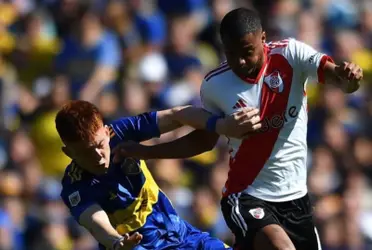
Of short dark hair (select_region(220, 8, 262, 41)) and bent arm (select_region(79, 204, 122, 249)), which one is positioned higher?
short dark hair (select_region(220, 8, 262, 41))

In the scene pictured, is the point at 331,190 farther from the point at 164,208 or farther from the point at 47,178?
the point at 164,208

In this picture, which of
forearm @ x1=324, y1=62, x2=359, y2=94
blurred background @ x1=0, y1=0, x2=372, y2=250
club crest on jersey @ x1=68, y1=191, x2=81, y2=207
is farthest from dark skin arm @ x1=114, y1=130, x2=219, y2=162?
blurred background @ x1=0, y1=0, x2=372, y2=250

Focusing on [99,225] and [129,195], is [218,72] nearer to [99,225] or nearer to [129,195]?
[129,195]

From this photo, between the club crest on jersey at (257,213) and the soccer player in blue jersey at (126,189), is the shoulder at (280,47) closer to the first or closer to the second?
the soccer player in blue jersey at (126,189)

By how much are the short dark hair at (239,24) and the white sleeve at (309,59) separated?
1.11ft

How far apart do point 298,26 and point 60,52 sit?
2978 mm

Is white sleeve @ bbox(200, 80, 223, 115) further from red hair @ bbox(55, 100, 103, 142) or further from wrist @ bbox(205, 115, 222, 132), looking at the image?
red hair @ bbox(55, 100, 103, 142)

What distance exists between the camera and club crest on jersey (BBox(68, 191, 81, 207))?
6.96 metres

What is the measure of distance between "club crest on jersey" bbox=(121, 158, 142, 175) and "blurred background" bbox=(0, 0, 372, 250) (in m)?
4.26

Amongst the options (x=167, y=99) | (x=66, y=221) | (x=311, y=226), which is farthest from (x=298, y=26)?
(x=311, y=226)

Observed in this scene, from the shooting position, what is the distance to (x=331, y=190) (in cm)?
1204

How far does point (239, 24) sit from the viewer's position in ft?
22.1

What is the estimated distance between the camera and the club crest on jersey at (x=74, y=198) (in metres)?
6.96

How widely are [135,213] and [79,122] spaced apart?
31.0 inches
